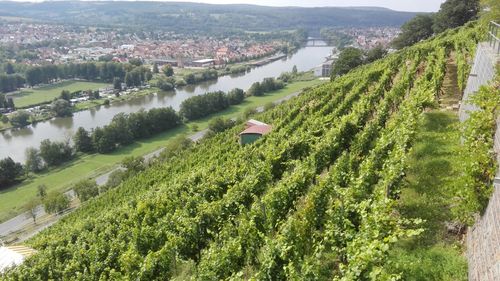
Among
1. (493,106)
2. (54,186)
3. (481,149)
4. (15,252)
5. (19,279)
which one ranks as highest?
(493,106)

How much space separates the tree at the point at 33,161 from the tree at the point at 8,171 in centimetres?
181

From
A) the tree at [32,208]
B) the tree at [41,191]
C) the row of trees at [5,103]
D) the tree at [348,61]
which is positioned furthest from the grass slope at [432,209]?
the row of trees at [5,103]

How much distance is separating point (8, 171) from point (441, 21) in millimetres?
61933

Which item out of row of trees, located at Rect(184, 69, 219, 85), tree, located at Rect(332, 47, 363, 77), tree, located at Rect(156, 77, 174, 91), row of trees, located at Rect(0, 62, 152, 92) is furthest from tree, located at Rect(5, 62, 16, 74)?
tree, located at Rect(332, 47, 363, 77)

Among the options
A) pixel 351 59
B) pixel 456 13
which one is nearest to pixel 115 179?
pixel 351 59

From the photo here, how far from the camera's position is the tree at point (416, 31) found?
62906mm

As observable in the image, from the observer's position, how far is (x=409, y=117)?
14.2m

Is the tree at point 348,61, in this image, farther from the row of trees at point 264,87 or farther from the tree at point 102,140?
the tree at point 102,140

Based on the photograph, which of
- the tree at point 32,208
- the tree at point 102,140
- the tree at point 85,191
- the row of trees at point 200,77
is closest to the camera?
the tree at point 32,208

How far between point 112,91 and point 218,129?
52293 millimetres

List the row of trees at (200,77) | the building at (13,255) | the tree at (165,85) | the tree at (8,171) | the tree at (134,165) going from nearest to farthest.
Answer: the building at (13,255)
the tree at (134,165)
the tree at (8,171)
the tree at (165,85)
the row of trees at (200,77)

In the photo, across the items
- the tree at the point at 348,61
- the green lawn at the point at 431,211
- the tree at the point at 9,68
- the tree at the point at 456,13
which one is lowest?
the tree at the point at 9,68

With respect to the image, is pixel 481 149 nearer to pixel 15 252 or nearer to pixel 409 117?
pixel 409 117

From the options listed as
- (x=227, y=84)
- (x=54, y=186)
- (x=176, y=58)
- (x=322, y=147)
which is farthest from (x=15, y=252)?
(x=176, y=58)
